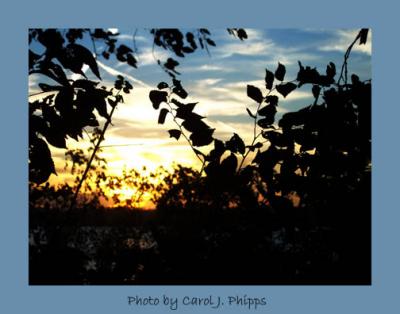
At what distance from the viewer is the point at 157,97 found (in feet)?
6.39

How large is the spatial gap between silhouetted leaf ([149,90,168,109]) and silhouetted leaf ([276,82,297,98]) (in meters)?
0.56

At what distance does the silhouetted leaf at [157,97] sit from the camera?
1.94m

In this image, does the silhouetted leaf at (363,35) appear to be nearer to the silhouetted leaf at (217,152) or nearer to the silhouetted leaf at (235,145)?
the silhouetted leaf at (235,145)

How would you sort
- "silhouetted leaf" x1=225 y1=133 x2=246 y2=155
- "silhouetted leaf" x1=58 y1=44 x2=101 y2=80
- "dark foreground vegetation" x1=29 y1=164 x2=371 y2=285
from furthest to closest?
"silhouetted leaf" x1=225 y1=133 x2=246 y2=155, "dark foreground vegetation" x1=29 y1=164 x2=371 y2=285, "silhouetted leaf" x1=58 y1=44 x2=101 y2=80

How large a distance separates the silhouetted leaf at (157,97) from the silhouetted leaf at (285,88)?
562 mm

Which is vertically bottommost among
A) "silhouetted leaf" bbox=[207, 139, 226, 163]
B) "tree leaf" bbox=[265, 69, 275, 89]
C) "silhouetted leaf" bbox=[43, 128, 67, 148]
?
"silhouetted leaf" bbox=[207, 139, 226, 163]

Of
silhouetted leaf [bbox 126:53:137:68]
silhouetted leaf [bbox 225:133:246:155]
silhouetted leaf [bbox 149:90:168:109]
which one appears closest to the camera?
silhouetted leaf [bbox 225:133:246:155]

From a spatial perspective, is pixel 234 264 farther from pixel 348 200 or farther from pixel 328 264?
pixel 328 264

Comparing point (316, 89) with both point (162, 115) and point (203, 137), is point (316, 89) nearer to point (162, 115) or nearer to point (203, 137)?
point (203, 137)

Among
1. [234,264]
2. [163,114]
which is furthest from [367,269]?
[163,114]

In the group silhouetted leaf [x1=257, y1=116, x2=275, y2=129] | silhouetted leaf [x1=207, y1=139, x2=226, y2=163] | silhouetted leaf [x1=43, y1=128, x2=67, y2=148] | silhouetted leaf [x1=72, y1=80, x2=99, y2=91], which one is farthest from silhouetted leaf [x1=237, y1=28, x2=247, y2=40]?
silhouetted leaf [x1=43, y1=128, x2=67, y2=148]

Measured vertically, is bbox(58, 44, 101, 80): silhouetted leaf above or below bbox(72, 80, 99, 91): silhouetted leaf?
above

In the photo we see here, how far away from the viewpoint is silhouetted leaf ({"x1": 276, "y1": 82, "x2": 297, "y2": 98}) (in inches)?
78.5

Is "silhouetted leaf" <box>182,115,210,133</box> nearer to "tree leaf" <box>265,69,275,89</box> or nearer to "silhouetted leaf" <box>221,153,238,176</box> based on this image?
"silhouetted leaf" <box>221,153,238,176</box>
